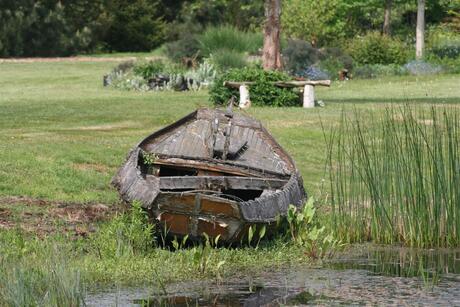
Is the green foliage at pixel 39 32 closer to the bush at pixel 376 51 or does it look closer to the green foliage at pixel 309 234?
the bush at pixel 376 51

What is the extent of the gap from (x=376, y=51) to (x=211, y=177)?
27.5 metres

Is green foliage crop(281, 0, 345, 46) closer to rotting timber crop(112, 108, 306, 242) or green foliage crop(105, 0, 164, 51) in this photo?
green foliage crop(105, 0, 164, 51)

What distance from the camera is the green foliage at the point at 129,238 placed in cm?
1306

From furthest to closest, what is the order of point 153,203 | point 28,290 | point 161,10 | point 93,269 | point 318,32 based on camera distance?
point 161,10, point 318,32, point 153,203, point 93,269, point 28,290

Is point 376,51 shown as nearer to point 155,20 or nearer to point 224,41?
point 224,41

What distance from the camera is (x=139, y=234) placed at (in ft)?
43.6

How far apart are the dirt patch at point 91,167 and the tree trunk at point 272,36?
14.6 meters

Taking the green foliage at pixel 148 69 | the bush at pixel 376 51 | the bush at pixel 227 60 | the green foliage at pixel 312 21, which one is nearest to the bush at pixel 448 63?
the bush at pixel 376 51

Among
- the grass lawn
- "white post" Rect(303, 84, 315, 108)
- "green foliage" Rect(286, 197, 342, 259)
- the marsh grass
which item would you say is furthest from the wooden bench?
the marsh grass

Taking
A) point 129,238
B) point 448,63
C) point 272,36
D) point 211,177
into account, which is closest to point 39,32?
point 448,63

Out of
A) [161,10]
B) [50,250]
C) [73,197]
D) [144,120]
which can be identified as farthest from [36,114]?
[161,10]

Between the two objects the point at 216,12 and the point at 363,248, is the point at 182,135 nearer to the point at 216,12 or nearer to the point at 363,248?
the point at 363,248

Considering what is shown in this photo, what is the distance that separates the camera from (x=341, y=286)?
40.1 ft

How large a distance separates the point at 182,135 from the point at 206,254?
3.64 metres
